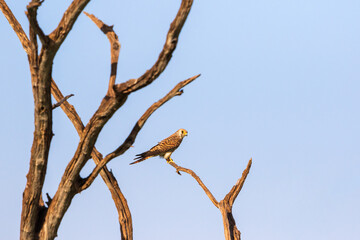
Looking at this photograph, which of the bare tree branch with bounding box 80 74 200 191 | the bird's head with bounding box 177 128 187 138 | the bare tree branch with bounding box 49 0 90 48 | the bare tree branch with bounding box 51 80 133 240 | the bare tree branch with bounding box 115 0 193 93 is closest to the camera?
the bare tree branch with bounding box 115 0 193 93

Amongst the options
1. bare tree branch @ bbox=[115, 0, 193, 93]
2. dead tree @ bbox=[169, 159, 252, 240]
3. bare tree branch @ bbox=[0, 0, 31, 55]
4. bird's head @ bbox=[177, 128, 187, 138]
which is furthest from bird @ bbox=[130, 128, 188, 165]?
bare tree branch @ bbox=[115, 0, 193, 93]

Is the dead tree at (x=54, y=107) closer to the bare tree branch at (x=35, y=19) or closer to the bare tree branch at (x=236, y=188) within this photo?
the bare tree branch at (x=35, y=19)

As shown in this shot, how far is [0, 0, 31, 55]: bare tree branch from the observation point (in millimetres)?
6852

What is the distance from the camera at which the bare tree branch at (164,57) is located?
16.3 feet

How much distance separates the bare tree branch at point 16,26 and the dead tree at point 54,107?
3.37 ft

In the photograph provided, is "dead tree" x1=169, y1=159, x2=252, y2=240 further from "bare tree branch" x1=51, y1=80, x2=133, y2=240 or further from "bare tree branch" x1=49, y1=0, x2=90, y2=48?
"bare tree branch" x1=49, y1=0, x2=90, y2=48

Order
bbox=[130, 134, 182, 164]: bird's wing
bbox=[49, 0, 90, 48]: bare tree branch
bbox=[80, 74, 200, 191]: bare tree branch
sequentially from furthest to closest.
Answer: bbox=[130, 134, 182, 164]: bird's wing < bbox=[80, 74, 200, 191]: bare tree branch < bbox=[49, 0, 90, 48]: bare tree branch

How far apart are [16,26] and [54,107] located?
1.87m

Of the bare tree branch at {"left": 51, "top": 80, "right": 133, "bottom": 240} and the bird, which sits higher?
the bird

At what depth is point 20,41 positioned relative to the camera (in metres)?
6.88

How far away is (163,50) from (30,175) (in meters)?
2.01

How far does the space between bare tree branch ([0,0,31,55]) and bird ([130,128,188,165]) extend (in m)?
3.05

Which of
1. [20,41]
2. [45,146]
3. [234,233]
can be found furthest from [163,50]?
[234,233]

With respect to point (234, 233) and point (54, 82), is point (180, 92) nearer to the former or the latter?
point (54, 82)
